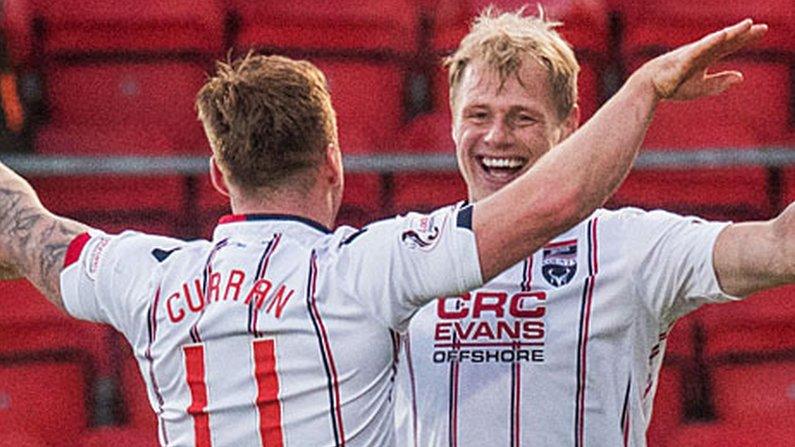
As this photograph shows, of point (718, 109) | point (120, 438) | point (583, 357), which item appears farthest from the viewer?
point (718, 109)

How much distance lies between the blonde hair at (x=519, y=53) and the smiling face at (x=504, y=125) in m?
0.01

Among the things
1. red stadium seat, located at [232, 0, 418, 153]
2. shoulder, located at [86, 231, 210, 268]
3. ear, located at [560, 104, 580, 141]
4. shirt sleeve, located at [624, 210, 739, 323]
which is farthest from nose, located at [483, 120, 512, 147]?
red stadium seat, located at [232, 0, 418, 153]

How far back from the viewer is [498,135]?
3.16m

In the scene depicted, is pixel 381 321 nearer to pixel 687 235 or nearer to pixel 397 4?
pixel 687 235

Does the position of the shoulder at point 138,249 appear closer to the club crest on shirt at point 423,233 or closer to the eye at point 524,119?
the club crest on shirt at point 423,233

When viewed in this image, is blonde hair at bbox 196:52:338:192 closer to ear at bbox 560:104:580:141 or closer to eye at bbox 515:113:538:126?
eye at bbox 515:113:538:126

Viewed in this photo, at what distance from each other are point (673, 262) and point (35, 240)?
109 cm

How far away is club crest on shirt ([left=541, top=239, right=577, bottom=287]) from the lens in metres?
3.02

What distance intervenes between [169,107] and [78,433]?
1079mm

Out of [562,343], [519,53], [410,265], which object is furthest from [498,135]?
[410,265]

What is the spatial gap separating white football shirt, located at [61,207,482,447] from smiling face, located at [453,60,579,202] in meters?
0.57

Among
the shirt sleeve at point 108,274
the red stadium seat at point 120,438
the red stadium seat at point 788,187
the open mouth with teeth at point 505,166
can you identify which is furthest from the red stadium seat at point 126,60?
the shirt sleeve at point 108,274

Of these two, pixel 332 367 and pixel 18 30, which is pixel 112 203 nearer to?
pixel 18 30

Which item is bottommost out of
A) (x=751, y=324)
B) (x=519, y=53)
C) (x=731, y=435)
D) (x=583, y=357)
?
(x=731, y=435)
